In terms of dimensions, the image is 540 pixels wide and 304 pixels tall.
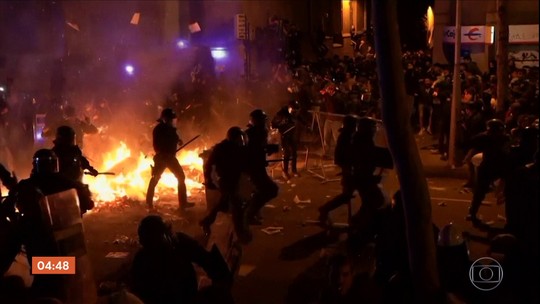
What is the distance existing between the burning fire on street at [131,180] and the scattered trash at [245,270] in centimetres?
361

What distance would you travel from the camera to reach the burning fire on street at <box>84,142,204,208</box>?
1058 centimetres

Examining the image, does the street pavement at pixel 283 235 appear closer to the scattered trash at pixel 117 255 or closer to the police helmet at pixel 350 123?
the scattered trash at pixel 117 255

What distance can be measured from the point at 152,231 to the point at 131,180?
291 inches

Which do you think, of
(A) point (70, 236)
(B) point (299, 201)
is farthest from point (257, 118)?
(A) point (70, 236)

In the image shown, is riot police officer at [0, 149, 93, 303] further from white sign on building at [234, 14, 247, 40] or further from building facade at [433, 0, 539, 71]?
building facade at [433, 0, 539, 71]

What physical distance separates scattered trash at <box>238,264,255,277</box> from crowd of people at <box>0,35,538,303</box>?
0.86 meters

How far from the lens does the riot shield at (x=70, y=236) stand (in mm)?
5012

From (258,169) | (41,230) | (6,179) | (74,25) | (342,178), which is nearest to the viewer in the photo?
(41,230)

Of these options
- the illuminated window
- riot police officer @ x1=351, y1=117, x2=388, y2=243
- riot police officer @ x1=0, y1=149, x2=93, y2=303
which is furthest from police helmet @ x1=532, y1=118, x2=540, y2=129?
the illuminated window

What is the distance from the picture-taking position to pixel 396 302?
4.77m

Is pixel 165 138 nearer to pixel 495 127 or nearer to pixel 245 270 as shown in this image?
pixel 245 270

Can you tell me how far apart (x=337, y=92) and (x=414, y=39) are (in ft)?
84.1

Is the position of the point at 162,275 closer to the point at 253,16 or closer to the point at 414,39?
the point at 253,16

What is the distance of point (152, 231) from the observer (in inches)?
163
